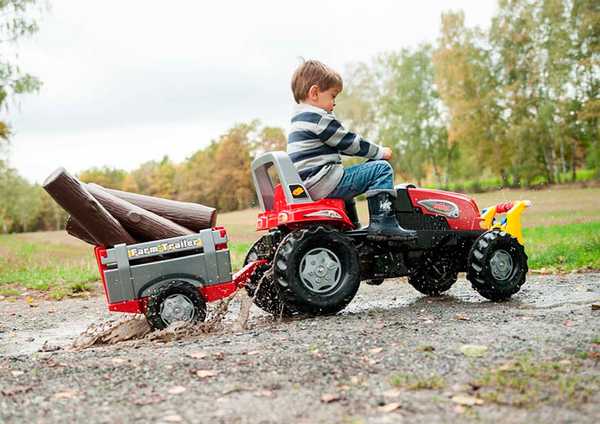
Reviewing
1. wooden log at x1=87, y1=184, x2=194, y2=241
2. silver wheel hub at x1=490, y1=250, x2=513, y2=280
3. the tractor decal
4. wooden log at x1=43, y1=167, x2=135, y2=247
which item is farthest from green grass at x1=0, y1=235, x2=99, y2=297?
silver wheel hub at x1=490, y1=250, x2=513, y2=280

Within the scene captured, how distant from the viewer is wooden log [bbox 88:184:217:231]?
17.8ft

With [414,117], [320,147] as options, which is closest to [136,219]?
[320,147]

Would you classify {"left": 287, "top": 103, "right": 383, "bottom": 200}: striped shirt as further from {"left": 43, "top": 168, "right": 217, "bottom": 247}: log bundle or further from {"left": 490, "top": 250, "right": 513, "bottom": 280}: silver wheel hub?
{"left": 490, "top": 250, "right": 513, "bottom": 280}: silver wheel hub

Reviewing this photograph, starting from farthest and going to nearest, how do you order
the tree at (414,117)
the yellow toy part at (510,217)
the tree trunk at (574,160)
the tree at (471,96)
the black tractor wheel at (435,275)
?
the tree at (414,117) → the tree at (471,96) → the tree trunk at (574,160) → the yellow toy part at (510,217) → the black tractor wheel at (435,275)

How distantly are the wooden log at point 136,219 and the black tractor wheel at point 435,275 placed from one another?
7.27ft

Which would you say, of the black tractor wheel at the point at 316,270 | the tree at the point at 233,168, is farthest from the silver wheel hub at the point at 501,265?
the tree at the point at 233,168

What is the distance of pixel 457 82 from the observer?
30.8m

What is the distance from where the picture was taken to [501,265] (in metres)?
5.69

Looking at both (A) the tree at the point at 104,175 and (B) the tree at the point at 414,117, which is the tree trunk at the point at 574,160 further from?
(A) the tree at the point at 104,175

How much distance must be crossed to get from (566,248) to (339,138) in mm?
5768

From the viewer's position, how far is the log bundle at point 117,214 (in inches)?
191

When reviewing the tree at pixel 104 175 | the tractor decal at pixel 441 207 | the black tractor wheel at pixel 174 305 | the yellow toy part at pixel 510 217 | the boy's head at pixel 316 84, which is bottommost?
the black tractor wheel at pixel 174 305

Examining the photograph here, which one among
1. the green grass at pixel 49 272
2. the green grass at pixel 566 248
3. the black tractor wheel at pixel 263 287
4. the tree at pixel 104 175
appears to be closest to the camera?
the black tractor wheel at pixel 263 287

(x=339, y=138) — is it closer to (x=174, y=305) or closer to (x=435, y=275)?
(x=174, y=305)
